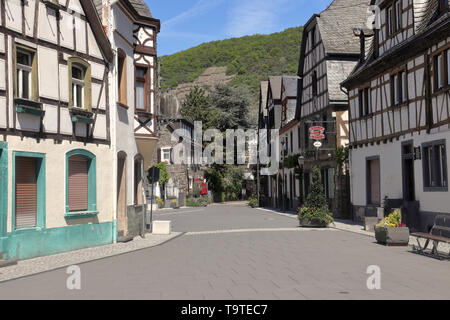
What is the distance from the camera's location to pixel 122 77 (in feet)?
61.0

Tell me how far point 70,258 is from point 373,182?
1480cm

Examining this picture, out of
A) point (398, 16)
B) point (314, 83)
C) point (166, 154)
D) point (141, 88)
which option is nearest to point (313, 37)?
point (314, 83)

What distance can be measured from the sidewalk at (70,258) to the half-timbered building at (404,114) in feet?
29.3

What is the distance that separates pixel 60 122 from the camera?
14.6m

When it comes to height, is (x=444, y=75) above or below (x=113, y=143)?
above

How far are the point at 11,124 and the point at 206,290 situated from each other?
23.7 ft

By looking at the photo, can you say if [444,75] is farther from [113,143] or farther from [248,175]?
[248,175]

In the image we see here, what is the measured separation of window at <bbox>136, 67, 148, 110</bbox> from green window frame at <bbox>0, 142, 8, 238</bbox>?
8.23 metres

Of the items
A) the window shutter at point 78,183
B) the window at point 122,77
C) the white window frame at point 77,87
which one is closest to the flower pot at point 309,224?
the window at point 122,77

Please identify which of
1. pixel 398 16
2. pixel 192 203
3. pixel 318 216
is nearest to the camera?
pixel 398 16

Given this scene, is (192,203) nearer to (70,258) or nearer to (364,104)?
(364,104)

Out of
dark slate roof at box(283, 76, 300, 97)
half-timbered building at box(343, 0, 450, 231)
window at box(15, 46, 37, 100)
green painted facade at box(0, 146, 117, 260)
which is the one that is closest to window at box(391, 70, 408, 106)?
half-timbered building at box(343, 0, 450, 231)
